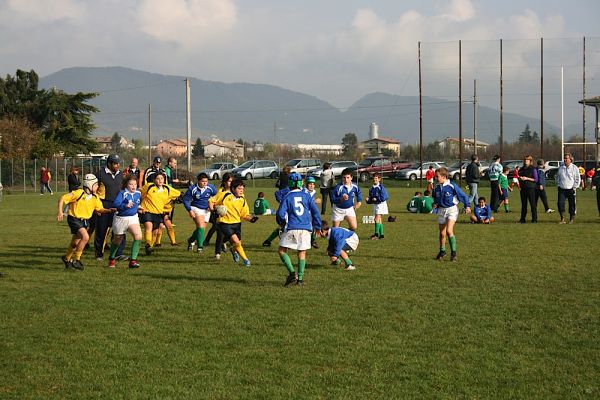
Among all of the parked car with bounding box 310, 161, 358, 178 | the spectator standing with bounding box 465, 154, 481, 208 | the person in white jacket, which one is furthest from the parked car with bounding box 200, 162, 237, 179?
the person in white jacket

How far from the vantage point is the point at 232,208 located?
13469mm

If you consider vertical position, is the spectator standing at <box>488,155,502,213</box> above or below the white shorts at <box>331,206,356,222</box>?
above

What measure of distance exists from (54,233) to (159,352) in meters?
13.4

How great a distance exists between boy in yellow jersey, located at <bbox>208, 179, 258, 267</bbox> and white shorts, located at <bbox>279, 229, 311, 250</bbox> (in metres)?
2.03

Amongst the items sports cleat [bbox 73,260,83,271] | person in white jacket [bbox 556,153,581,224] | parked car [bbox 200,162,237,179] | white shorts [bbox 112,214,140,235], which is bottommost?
sports cleat [bbox 73,260,83,271]

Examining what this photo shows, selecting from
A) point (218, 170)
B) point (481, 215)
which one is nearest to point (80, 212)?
point (481, 215)

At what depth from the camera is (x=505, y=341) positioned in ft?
26.3

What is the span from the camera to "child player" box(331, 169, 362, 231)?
1581cm

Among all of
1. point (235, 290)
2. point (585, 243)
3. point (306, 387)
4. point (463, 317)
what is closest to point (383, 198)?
point (585, 243)

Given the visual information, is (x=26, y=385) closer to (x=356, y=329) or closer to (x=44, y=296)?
(x=356, y=329)

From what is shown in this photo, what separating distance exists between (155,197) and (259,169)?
4286 centimetres

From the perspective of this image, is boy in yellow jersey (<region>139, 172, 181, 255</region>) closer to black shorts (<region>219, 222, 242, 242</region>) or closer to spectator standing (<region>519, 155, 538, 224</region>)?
black shorts (<region>219, 222, 242, 242</region>)

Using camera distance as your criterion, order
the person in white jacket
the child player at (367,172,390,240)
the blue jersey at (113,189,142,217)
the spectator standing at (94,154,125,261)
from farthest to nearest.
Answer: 1. the person in white jacket
2. the child player at (367,172,390,240)
3. the spectator standing at (94,154,125,261)
4. the blue jersey at (113,189,142,217)

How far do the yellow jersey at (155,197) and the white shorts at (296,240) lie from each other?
433 centimetres
